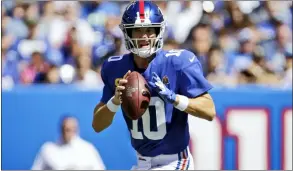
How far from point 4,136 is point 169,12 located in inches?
79.8

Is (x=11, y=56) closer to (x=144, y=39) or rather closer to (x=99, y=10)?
(x=99, y=10)

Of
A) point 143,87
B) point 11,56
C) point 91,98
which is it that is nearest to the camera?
point 143,87

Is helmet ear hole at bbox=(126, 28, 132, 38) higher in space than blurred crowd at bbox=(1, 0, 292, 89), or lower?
higher

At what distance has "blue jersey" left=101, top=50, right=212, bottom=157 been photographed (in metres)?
3.81

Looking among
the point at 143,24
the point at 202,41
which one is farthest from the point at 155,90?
the point at 202,41

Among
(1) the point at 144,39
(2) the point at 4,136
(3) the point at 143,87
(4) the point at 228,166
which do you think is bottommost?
(4) the point at 228,166

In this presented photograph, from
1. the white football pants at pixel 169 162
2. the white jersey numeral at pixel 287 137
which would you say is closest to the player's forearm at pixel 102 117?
the white football pants at pixel 169 162

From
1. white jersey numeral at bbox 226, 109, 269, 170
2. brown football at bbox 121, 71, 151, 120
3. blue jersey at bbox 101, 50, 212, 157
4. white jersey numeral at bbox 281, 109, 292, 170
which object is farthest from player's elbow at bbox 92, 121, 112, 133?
white jersey numeral at bbox 281, 109, 292, 170

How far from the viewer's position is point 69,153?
20.9 ft

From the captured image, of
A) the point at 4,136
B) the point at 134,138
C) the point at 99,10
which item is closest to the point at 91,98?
the point at 4,136

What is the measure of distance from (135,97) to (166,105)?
219 millimetres

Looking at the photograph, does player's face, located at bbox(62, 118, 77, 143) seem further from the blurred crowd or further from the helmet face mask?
the helmet face mask

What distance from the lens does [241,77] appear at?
6797 mm

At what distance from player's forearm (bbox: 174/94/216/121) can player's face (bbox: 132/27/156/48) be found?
36cm
